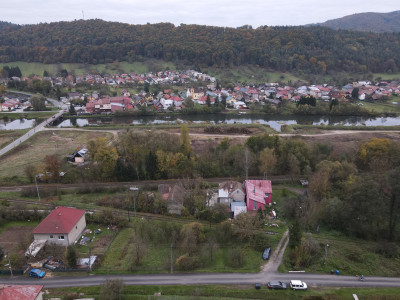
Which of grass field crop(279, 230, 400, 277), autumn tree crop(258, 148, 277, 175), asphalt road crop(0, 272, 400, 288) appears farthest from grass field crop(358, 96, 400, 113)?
asphalt road crop(0, 272, 400, 288)

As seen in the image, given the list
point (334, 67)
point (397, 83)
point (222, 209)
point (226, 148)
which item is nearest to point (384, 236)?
point (222, 209)

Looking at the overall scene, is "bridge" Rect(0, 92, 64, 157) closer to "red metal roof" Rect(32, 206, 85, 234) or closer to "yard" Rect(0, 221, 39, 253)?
"yard" Rect(0, 221, 39, 253)

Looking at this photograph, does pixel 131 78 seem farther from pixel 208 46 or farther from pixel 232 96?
pixel 232 96

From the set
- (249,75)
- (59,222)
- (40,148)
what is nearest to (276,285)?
(59,222)

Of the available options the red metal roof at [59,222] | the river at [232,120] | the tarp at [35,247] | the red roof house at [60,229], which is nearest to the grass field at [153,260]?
the red roof house at [60,229]

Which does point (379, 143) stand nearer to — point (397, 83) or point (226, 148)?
point (226, 148)

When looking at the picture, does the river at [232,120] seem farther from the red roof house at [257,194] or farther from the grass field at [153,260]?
Answer: the grass field at [153,260]
